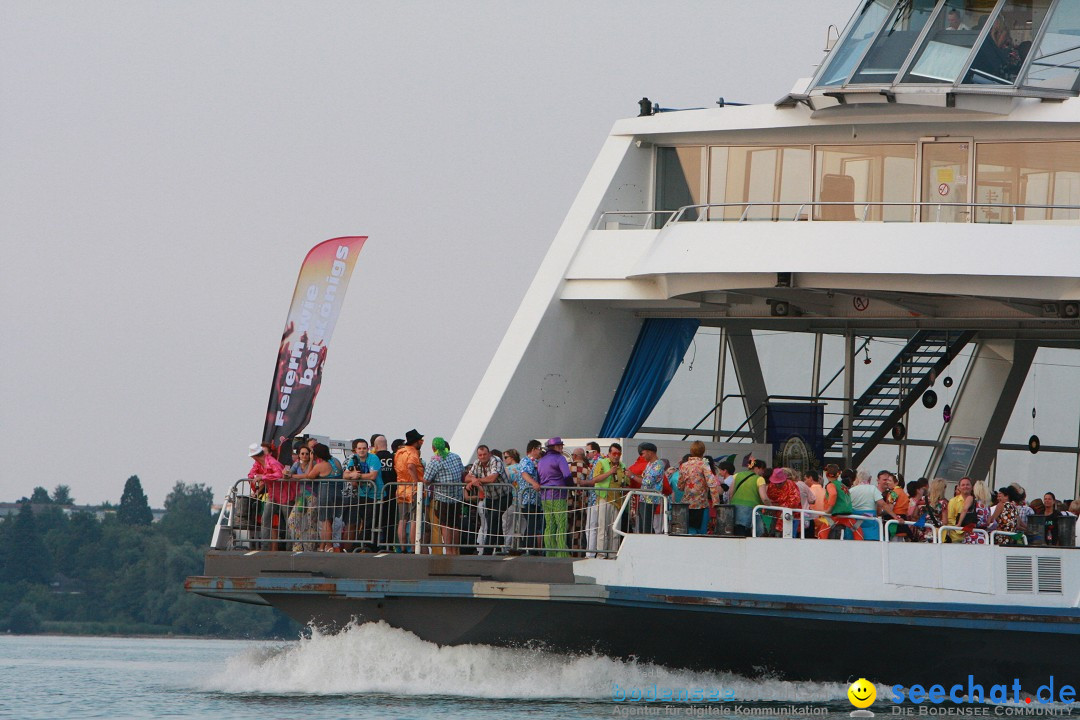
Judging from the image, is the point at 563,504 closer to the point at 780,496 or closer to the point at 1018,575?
the point at 780,496

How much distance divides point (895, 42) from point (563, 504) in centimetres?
615

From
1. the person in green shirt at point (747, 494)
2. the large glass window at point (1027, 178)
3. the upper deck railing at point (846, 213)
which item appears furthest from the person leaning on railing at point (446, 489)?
the large glass window at point (1027, 178)

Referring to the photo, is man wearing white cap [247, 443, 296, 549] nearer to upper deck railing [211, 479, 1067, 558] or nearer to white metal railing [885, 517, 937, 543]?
upper deck railing [211, 479, 1067, 558]

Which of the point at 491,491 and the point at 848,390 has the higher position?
the point at 848,390

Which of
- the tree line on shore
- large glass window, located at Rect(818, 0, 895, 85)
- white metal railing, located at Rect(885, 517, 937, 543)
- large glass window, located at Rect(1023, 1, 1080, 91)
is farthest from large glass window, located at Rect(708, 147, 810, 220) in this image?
the tree line on shore

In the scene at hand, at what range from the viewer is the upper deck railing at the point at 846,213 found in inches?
656

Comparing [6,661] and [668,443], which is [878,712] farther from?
[6,661]

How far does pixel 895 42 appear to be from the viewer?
17328 millimetres

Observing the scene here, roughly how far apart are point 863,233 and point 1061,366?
14.7ft

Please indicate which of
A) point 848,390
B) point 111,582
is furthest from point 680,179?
point 111,582

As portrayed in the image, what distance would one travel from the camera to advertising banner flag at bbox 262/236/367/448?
18.2 meters

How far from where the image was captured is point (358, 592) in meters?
14.4

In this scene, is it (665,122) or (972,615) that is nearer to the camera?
(972,615)

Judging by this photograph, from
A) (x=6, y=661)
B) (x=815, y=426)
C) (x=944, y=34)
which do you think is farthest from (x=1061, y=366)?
(x=6, y=661)
